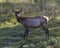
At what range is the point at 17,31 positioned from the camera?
11.0 m

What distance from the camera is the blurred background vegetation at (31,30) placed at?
9.96 metres

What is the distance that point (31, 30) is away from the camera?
36.2ft

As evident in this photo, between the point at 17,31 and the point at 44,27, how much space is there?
1.17 metres

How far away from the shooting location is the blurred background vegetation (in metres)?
9.96

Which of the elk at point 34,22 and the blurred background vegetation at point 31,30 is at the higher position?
the elk at point 34,22

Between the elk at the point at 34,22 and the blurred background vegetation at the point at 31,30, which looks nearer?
the blurred background vegetation at the point at 31,30

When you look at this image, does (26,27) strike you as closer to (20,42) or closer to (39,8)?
(20,42)

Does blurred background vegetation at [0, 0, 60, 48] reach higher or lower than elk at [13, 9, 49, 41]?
lower

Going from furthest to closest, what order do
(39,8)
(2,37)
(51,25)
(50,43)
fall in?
(39,8), (51,25), (2,37), (50,43)

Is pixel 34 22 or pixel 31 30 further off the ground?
pixel 34 22

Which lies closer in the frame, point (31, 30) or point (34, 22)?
point (34, 22)

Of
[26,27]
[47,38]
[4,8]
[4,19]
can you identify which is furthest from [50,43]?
[4,8]

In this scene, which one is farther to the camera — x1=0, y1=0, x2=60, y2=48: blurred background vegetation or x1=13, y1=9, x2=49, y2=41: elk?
x1=13, y1=9, x2=49, y2=41: elk

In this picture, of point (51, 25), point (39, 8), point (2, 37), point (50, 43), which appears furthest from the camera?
point (39, 8)
